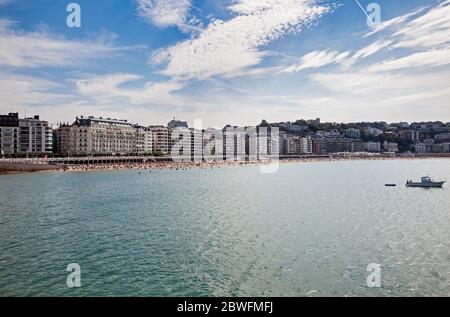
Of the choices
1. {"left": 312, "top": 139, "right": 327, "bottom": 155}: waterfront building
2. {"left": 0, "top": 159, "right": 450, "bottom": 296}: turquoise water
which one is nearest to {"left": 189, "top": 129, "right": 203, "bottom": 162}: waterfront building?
{"left": 312, "top": 139, "right": 327, "bottom": 155}: waterfront building

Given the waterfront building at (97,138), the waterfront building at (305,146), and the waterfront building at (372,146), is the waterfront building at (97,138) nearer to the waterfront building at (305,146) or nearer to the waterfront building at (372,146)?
the waterfront building at (305,146)

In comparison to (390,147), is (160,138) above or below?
above

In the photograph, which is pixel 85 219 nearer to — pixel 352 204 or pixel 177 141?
pixel 352 204

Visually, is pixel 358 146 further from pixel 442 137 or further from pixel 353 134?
pixel 442 137

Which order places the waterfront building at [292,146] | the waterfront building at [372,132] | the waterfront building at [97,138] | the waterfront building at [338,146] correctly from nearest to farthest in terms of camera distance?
the waterfront building at [97,138] → the waterfront building at [292,146] → the waterfront building at [338,146] → the waterfront building at [372,132]

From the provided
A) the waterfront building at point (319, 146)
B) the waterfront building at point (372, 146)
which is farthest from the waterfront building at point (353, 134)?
the waterfront building at point (319, 146)

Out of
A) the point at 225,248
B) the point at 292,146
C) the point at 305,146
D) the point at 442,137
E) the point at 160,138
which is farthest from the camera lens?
the point at 442,137

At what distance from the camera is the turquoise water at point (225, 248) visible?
33.4 feet

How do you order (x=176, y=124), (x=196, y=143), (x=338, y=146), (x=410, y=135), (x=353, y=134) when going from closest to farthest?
(x=196, y=143) → (x=176, y=124) → (x=338, y=146) → (x=410, y=135) → (x=353, y=134)

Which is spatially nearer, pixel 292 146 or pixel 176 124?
pixel 176 124

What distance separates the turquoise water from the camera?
10195mm

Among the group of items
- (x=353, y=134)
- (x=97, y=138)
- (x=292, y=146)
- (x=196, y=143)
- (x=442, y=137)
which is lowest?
(x=292, y=146)

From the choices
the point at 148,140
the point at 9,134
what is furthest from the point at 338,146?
the point at 9,134

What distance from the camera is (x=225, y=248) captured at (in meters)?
13.9
